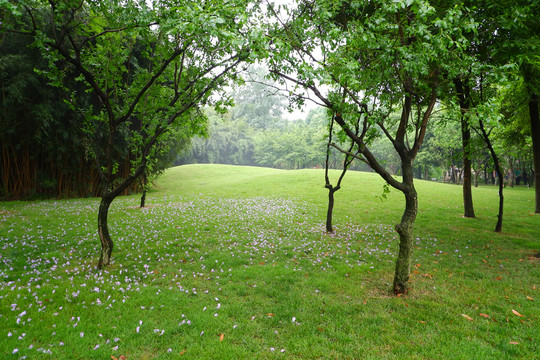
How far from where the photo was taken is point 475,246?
8.94 metres

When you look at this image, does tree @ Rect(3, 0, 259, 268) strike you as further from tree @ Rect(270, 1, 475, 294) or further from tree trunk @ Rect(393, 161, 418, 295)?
tree trunk @ Rect(393, 161, 418, 295)

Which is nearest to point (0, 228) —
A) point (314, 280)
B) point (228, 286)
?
point (228, 286)

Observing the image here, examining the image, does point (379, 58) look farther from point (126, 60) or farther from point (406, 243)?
point (126, 60)

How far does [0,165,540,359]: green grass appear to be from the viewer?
3934 millimetres

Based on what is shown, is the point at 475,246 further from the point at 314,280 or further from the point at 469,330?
the point at 314,280

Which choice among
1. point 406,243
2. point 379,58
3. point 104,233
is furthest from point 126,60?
point 406,243

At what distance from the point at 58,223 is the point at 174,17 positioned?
10717 mm

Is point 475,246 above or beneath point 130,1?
beneath

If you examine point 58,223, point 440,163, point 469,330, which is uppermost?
point 440,163

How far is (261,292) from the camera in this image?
5.67m

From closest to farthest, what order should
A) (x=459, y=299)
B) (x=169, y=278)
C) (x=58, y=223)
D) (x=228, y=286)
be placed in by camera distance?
1. (x=459, y=299)
2. (x=228, y=286)
3. (x=169, y=278)
4. (x=58, y=223)

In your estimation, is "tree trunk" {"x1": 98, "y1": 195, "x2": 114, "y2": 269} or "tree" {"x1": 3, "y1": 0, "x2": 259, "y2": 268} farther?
"tree trunk" {"x1": 98, "y1": 195, "x2": 114, "y2": 269}

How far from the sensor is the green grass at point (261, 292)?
3.93 meters

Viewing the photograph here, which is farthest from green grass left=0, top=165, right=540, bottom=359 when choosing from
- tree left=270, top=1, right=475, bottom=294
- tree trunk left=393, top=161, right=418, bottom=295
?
tree left=270, top=1, right=475, bottom=294
